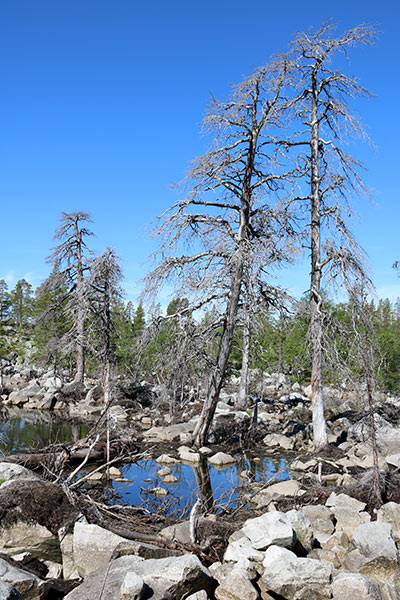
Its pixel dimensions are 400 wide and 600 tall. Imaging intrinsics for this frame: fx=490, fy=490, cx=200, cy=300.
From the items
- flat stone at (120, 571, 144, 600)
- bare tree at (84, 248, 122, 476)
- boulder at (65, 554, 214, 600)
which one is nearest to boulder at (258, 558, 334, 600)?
boulder at (65, 554, 214, 600)

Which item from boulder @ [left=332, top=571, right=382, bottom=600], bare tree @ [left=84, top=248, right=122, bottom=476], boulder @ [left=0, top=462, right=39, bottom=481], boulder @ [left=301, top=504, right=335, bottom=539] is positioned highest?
bare tree @ [left=84, top=248, right=122, bottom=476]

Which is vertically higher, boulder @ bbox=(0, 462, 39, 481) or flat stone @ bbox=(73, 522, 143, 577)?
boulder @ bbox=(0, 462, 39, 481)

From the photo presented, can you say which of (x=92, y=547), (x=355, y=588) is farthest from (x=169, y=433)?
(x=355, y=588)

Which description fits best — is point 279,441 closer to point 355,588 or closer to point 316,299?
point 316,299

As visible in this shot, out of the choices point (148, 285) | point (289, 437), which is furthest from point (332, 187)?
point (289, 437)

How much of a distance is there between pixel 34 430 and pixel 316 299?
11.5m

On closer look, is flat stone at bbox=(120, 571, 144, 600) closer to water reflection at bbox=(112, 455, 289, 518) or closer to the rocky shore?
the rocky shore

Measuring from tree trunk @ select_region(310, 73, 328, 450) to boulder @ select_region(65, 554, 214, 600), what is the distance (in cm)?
929

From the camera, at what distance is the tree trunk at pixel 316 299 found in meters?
14.2

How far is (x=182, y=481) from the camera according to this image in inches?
466

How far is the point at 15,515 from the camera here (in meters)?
7.01

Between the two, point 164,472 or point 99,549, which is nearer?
point 99,549

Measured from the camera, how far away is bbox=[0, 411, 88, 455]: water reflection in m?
15.6

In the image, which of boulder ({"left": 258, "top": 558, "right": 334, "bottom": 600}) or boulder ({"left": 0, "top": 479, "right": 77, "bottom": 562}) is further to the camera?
boulder ({"left": 0, "top": 479, "right": 77, "bottom": 562})
